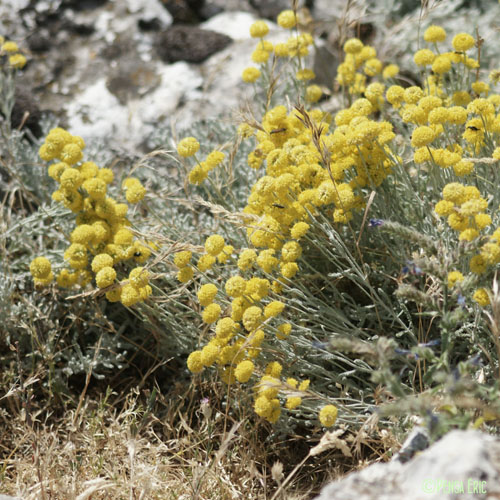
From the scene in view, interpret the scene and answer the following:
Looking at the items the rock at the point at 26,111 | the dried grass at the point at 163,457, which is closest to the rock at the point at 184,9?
the rock at the point at 26,111

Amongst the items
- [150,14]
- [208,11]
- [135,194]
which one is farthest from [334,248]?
[208,11]

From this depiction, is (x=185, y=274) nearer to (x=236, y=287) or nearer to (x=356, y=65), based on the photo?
(x=236, y=287)

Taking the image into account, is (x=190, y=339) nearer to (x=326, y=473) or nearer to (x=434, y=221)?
(x=326, y=473)

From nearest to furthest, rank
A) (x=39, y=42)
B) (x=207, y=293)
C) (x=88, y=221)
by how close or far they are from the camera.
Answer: (x=207, y=293), (x=88, y=221), (x=39, y=42)

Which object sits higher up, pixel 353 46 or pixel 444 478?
pixel 353 46

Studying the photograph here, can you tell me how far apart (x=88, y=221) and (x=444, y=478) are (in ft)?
6.90

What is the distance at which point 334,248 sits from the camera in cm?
247

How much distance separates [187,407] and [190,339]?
37cm

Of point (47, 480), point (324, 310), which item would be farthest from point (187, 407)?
point (324, 310)

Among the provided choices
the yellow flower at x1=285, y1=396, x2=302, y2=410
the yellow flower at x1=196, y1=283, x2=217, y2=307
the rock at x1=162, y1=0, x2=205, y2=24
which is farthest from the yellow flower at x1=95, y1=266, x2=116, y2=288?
the rock at x1=162, y1=0, x2=205, y2=24

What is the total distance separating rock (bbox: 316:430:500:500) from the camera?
1.41 meters

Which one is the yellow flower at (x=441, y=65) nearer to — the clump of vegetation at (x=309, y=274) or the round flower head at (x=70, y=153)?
the clump of vegetation at (x=309, y=274)

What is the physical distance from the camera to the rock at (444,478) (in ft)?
4.64

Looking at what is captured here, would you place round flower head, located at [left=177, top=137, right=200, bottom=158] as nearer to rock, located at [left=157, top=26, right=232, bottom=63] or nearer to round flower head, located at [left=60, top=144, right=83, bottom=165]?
round flower head, located at [left=60, top=144, right=83, bottom=165]
